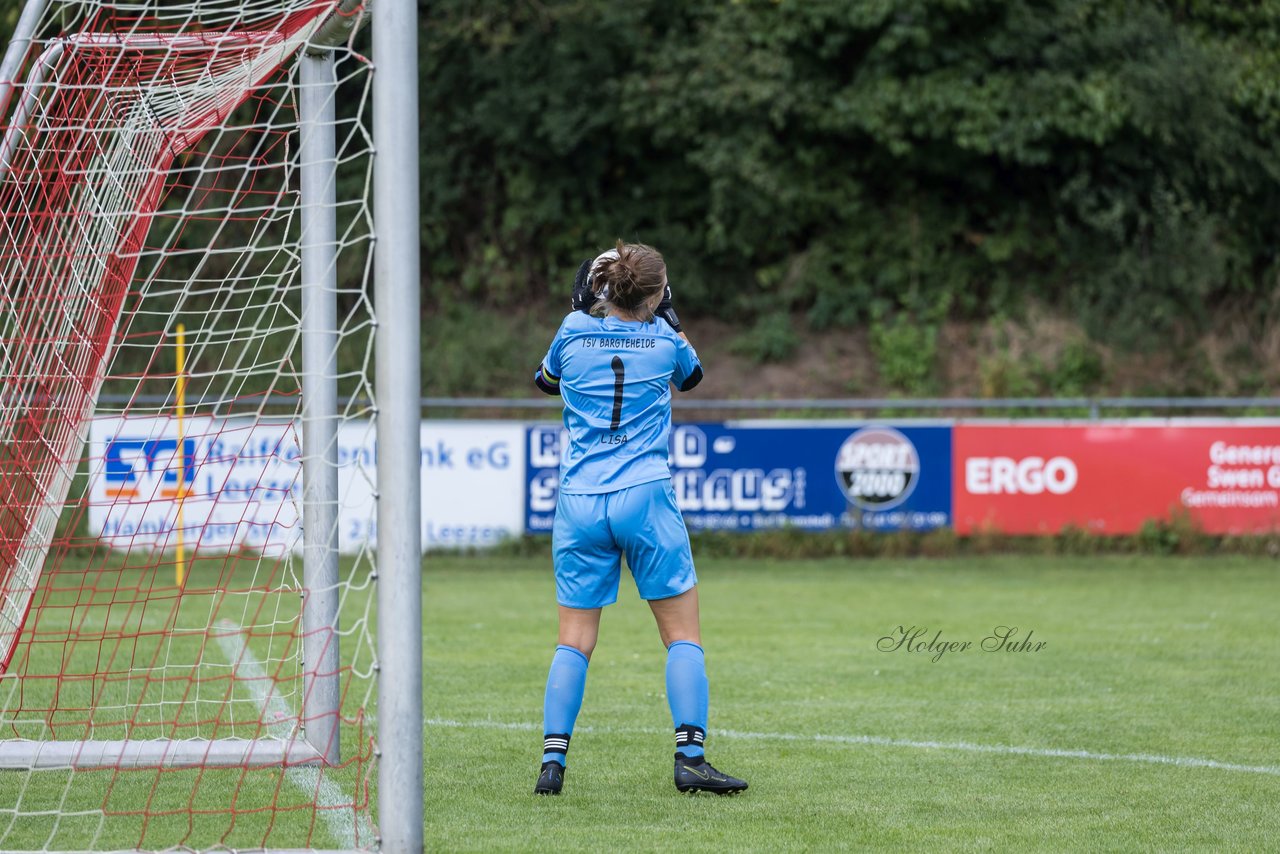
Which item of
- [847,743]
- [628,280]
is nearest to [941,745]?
[847,743]

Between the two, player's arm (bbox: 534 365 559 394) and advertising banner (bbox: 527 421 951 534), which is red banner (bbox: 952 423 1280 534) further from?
player's arm (bbox: 534 365 559 394)

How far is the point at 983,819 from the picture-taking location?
478 cm

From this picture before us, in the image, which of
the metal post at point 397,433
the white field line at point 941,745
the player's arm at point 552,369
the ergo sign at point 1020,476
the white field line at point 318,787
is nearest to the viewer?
the metal post at point 397,433

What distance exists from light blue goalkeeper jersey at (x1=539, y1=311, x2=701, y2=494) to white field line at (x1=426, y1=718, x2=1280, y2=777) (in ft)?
5.19

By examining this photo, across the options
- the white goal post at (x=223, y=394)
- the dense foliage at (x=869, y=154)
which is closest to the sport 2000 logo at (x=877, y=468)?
the dense foliage at (x=869, y=154)

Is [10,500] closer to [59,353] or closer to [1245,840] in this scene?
[59,353]

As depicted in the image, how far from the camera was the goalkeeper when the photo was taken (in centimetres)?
505

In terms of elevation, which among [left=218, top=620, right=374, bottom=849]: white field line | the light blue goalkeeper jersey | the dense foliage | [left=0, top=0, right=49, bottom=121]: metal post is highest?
the dense foliage

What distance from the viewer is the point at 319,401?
17.4 ft

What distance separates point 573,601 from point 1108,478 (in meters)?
11.3

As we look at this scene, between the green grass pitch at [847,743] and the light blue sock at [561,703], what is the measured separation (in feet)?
0.58

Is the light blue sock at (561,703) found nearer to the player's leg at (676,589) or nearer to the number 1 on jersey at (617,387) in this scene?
the player's leg at (676,589)

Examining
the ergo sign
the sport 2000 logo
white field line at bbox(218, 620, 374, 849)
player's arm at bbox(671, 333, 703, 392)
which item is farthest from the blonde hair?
the ergo sign

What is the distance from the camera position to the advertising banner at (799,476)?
1506 cm
